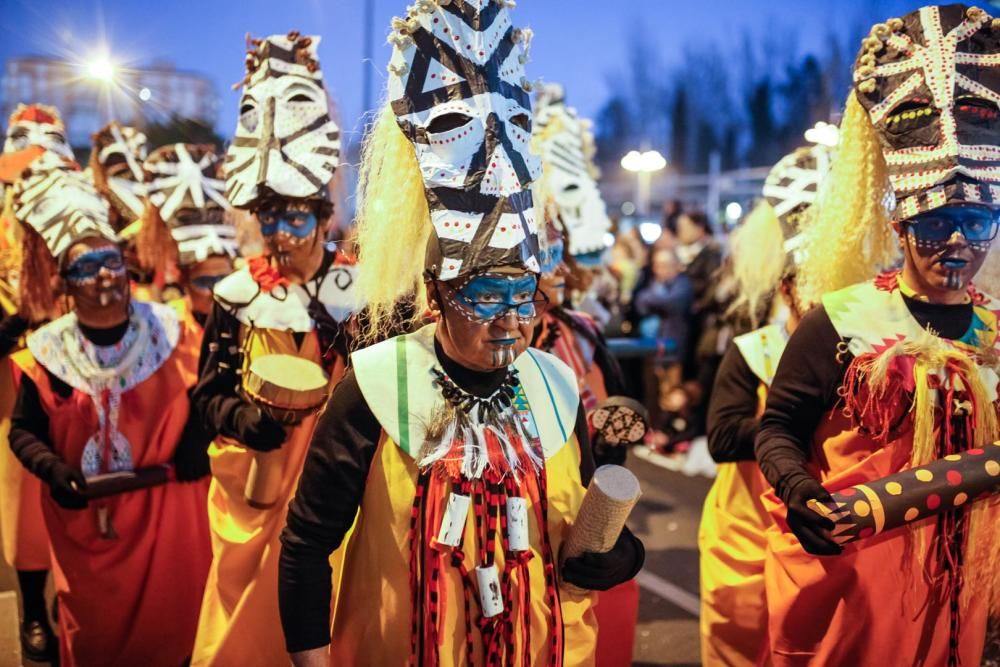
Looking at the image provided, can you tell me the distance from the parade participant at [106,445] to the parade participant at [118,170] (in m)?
1.70

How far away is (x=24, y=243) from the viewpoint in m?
3.47

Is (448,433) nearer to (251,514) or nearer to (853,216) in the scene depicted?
(251,514)

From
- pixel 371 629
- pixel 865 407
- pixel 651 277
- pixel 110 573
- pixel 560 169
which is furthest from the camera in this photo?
pixel 651 277

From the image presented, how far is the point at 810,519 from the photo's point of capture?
6.49 feet

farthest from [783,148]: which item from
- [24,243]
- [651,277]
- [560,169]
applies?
[24,243]

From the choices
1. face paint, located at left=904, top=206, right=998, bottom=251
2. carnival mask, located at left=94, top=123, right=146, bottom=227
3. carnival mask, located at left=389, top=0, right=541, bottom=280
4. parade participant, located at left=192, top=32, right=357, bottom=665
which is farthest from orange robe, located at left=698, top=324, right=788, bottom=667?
carnival mask, located at left=94, top=123, right=146, bottom=227

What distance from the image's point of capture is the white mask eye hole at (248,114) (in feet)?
10.1

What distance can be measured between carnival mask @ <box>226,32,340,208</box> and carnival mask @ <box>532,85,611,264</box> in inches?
59.4

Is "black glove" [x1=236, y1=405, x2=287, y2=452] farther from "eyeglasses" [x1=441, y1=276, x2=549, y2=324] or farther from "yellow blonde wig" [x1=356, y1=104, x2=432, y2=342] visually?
"eyeglasses" [x1=441, y1=276, x2=549, y2=324]

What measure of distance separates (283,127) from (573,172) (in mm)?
1898

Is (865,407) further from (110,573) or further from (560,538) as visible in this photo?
(110,573)

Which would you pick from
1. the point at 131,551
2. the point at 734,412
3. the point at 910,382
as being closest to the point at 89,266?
the point at 131,551

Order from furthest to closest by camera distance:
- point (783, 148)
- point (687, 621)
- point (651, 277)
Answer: point (783, 148) → point (651, 277) → point (687, 621)

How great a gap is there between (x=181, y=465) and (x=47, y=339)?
0.70 m
